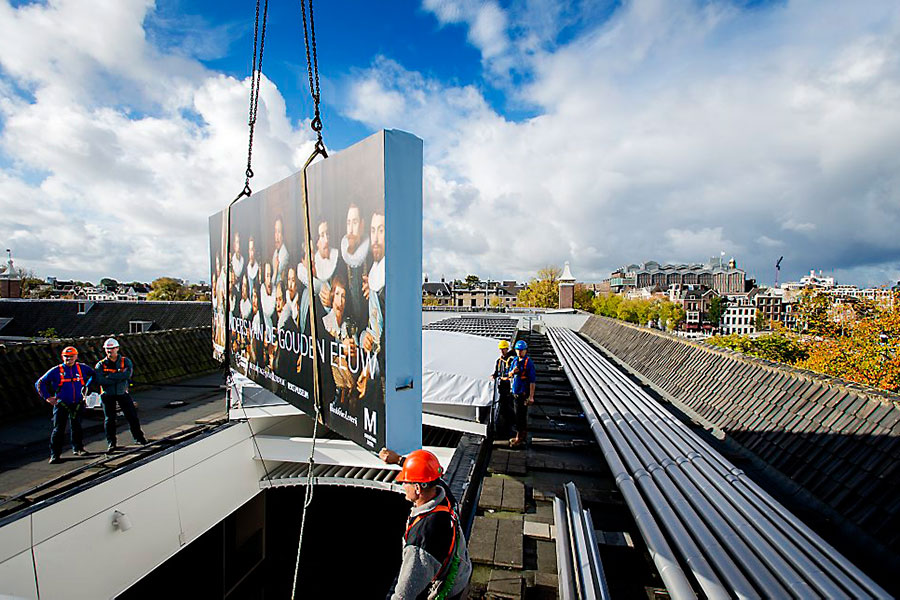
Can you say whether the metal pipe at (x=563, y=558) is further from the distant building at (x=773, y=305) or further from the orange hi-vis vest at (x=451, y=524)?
the distant building at (x=773, y=305)

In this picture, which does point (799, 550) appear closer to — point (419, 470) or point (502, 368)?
point (419, 470)

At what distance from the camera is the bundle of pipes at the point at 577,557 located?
2.72 m

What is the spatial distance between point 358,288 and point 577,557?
2572 mm

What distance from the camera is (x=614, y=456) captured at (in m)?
5.00

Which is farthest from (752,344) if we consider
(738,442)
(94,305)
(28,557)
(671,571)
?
(94,305)

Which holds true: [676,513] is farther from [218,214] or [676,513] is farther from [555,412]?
[218,214]

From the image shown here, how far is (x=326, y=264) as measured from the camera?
3.44 m

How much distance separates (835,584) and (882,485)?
90.3 inches

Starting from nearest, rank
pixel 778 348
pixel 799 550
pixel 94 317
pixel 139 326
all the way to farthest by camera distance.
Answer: pixel 799 550
pixel 778 348
pixel 139 326
pixel 94 317

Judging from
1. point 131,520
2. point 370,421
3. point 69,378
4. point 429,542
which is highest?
point 370,421

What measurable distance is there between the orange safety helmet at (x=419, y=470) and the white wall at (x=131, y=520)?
4758mm

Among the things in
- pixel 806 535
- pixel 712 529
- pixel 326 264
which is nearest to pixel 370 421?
pixel 326 264

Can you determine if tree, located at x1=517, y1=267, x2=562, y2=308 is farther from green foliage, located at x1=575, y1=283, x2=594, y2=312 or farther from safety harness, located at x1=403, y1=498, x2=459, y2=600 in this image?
safety harness, located at x1=403, y1=498, x2=459, y2=600

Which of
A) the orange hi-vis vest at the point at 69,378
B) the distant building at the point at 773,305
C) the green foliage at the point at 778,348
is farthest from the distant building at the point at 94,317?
the distant building at the point at 773,305
